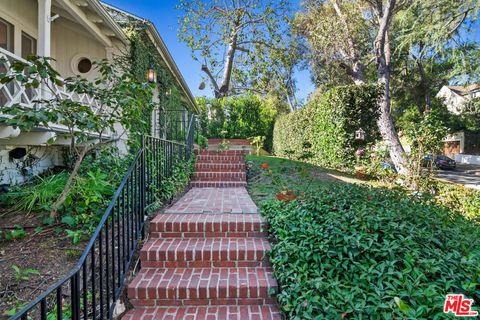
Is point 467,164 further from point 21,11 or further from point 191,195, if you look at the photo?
point 21,11

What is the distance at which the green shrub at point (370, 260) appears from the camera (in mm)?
1924

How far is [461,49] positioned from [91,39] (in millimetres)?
11158

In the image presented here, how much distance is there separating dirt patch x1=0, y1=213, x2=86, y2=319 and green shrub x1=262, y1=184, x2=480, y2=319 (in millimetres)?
1914

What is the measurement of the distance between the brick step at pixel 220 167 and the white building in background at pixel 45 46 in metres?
2.14

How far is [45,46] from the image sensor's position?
4156mm

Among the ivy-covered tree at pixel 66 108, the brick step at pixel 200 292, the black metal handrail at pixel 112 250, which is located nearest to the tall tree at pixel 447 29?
the black metal handrail at pixel 112 250

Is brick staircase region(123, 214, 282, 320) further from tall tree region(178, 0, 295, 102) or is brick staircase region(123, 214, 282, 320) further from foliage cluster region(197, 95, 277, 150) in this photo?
foliage cluster region(197, 95, 277, 150)

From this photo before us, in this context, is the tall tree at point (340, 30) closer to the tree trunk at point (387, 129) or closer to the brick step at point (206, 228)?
the tree trunk at point (387, 129)

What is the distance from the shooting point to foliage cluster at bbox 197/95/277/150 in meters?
15.9

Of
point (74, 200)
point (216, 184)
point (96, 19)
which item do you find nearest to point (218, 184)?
point (216, 184)

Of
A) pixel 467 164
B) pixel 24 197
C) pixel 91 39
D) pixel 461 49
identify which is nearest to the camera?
pixel 24 197

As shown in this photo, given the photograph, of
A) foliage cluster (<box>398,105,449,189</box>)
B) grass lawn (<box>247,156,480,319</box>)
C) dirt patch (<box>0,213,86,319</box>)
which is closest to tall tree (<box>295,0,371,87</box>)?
foliage cluster (<box>398,105,449,189</box>)

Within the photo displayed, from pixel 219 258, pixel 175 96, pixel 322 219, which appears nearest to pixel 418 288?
pixel 322 219

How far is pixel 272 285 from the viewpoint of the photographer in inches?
97.0
